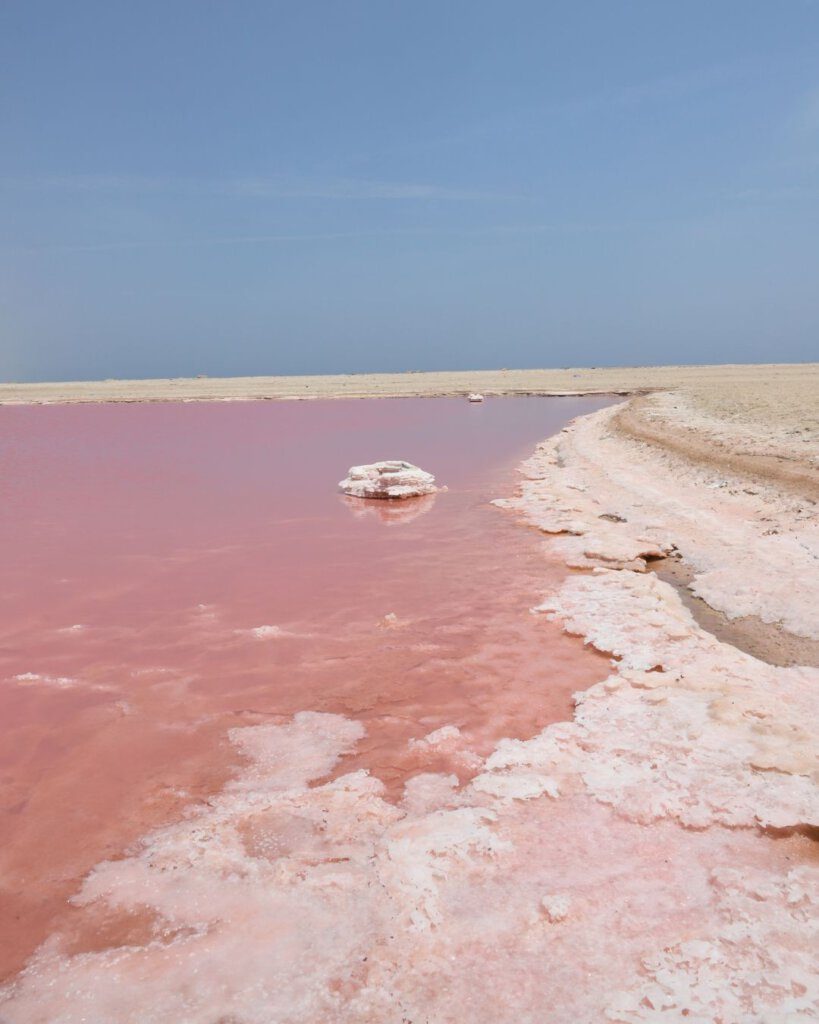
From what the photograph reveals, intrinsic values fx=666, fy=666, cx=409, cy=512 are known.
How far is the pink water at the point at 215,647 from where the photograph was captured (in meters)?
3.22

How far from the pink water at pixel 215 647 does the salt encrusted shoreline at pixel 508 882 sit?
0.20m

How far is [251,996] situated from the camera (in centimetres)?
213

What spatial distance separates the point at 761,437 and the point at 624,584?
9.05 m

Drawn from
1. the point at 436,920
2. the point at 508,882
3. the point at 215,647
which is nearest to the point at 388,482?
the point at 215,647

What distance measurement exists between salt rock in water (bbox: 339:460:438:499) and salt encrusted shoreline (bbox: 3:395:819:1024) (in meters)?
7.11

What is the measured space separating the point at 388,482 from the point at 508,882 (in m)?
8.81

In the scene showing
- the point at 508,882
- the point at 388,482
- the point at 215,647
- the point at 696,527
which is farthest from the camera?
the point at 388,482

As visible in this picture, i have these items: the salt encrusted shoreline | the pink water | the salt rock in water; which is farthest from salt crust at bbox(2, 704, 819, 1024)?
the salt rock in water

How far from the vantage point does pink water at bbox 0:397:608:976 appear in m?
3.22

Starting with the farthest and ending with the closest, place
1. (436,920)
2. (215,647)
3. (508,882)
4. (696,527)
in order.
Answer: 1. (696,527)
2. (215,647)
3. (508,882)
4. (436,920)

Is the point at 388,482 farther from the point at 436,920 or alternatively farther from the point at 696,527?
the point at 436,920

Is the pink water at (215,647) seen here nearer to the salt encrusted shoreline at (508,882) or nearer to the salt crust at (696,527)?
the salt encrusted shoreline at (508,882)

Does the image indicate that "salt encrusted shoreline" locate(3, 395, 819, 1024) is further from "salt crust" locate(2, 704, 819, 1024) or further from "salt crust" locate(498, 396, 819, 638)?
"salt crust" locate(498, 396, 819, 638)

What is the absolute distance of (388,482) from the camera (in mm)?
11156
